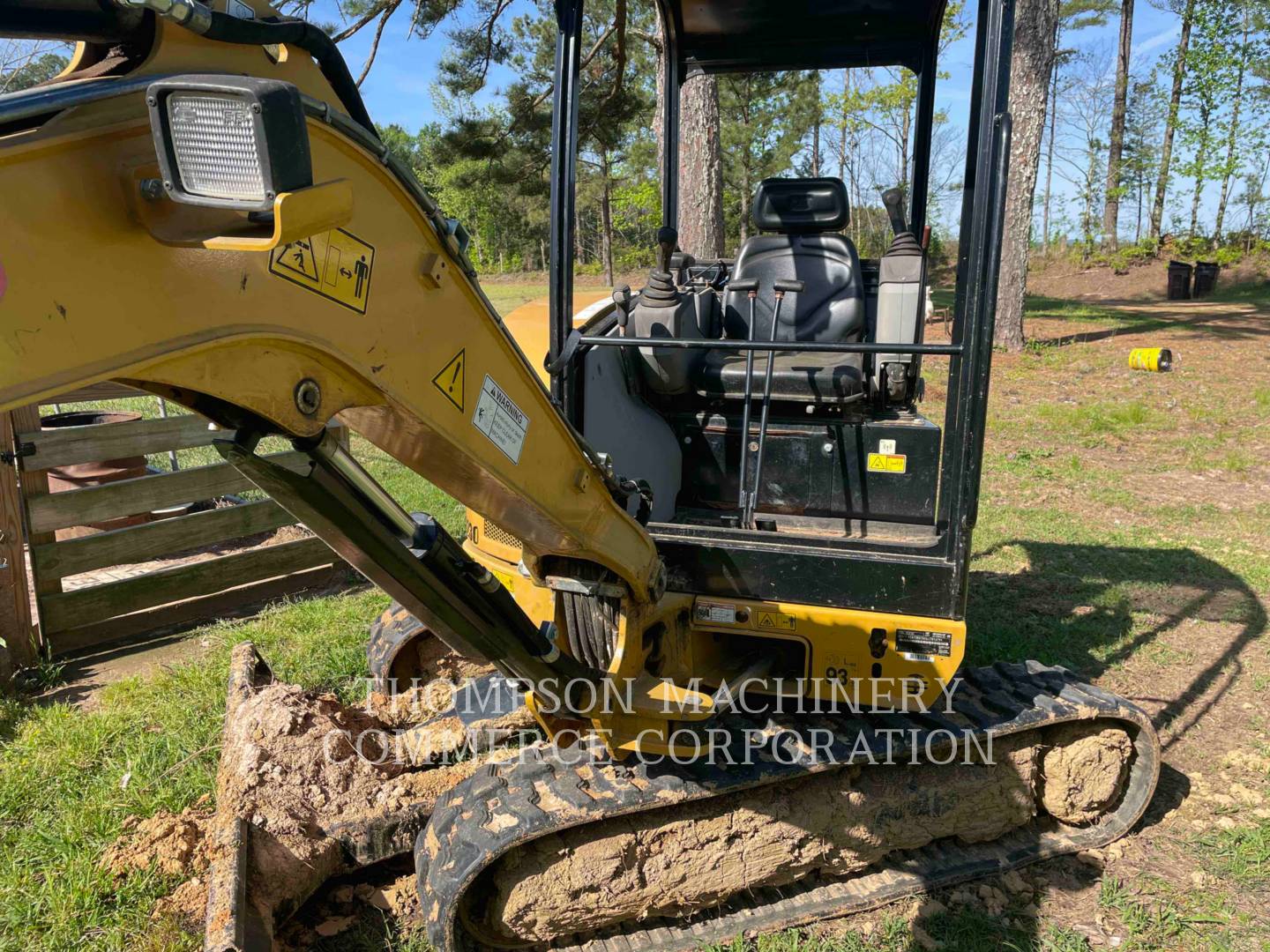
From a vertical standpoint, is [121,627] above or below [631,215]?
below

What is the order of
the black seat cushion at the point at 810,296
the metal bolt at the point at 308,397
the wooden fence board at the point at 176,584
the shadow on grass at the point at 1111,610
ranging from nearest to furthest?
the metal bolt at the point at 308,397
the black seat cushion at the point at 810,296
the shadow on grass at the point at 1111,610
the wooden fence board at the point at 176,584

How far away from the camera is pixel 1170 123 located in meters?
27.7

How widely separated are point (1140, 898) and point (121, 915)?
327 centimetres

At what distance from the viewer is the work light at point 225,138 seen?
102 cm

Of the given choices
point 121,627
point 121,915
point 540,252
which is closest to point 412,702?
point 121,915

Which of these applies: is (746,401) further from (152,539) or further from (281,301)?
(152,539)

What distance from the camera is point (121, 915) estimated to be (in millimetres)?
2762

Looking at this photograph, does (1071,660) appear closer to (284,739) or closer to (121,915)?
(284,739)

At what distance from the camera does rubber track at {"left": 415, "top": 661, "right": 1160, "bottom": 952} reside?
8.55 feet

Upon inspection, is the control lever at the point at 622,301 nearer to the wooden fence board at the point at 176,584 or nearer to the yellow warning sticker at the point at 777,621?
the yellow warning sticker at the point at 777,621

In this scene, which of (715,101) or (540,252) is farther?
(540,252)

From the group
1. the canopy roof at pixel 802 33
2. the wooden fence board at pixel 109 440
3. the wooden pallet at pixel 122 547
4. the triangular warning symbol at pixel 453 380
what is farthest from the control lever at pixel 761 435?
the wooden fence board at pixel 109 440

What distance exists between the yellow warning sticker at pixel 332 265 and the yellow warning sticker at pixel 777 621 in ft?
6.39

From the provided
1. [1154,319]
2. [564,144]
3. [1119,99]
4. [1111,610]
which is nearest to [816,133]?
[1119,99]
